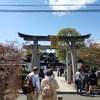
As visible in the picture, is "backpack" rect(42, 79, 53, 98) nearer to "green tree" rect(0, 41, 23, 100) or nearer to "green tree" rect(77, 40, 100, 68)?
"green tree" rect(0, 41, 23, 100)

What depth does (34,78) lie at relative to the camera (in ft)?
18.6

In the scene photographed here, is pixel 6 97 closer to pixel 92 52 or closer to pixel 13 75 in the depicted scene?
pixel 13 75

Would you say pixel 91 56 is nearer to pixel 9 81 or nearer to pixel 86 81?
pixel 86 81

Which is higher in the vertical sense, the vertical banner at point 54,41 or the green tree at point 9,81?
the vertical banner at point 54,41

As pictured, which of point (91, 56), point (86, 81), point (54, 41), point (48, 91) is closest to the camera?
point (48, 91)

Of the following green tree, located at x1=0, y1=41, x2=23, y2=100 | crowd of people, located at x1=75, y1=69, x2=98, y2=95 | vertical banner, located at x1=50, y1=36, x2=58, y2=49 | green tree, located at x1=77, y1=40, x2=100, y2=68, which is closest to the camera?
green tree, located at x1=0, y1=41, x2=23, y2=100

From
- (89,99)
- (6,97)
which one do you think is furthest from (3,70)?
(89,99)

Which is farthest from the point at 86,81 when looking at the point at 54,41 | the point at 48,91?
the point at 48,91

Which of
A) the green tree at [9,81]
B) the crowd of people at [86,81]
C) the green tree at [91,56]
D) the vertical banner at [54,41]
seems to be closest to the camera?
the green tree at [9,81]

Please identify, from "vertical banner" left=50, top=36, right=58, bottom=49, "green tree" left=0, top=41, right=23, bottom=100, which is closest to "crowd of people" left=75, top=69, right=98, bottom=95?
"vertical banner" left=50, top=36, right=58, bottom=49

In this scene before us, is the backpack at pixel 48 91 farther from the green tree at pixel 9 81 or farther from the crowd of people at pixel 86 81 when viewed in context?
the crowd of people at pixel 86 81

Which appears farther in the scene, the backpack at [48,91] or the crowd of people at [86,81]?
the crowd of people at [86,81]

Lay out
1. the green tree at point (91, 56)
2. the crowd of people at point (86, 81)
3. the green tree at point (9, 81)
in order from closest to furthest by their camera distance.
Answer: the green tree at point (9, 81), the crowd of people at point (86, 81), the green tree at point (91, 56)

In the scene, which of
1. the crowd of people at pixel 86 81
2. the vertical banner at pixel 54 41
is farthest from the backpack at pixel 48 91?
the vertical banner at pixel 54 41
